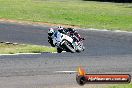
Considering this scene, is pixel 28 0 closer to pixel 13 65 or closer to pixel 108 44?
pixel 108 44

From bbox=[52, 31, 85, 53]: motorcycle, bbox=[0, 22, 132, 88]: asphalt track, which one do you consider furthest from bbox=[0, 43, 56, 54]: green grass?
bbox=[0, 22, 132, 88]: asphalt track

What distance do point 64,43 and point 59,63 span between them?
3317mm

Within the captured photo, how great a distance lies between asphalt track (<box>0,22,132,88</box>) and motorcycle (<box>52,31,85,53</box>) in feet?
1.66

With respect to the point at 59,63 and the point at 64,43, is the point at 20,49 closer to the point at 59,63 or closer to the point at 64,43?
the point at 64,43

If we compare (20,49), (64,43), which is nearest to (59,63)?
(64,43)

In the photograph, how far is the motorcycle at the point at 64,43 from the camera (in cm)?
1982

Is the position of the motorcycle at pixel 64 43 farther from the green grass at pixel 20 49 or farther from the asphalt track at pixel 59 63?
the green grass at pixel 20 49

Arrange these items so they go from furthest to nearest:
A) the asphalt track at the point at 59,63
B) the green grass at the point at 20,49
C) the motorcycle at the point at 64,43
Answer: the green grass at the point at 20,49, the motorcycle at the point at 64,43, the asphalt track at the point at 59,63

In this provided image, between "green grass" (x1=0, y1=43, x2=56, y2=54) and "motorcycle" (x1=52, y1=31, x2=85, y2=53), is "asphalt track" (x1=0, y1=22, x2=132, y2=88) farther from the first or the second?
"green grass" (x1=0, y1=43, x2=56, y2=54)

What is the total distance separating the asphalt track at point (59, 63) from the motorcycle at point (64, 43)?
19.9 inches

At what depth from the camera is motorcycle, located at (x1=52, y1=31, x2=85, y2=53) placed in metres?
19.8

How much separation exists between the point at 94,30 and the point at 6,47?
37.6 ft

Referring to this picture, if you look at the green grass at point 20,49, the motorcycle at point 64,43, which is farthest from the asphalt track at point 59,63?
the green grass at point 20,49

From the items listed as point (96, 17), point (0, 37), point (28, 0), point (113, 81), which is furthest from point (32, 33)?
point (28, 0)
